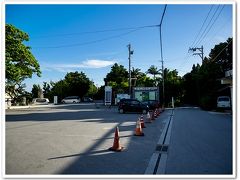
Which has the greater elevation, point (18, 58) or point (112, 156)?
point (18, 58)

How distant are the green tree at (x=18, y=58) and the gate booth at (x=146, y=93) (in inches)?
599

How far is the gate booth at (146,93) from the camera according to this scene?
40125 millimetres

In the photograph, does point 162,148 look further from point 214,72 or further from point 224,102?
point 214,72

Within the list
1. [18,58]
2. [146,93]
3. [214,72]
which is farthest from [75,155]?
[214,72]

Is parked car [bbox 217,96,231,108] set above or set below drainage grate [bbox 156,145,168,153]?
above

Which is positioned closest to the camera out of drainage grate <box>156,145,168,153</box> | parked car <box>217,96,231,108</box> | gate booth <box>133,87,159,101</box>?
drainage grate <box>156,145,168,153</box>

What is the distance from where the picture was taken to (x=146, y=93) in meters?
40.7

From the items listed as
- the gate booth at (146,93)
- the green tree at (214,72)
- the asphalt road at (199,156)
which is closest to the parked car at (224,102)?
the green tree at (214,72)

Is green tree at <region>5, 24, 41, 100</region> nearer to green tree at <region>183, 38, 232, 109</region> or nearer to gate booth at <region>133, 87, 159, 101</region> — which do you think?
gate booth at <region>133, 87, 159, 101</region>

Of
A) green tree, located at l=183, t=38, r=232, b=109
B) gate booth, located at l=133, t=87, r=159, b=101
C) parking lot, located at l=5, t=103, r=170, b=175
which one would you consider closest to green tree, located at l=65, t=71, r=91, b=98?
gate booth, located at l=133, t=87, r=159, b=101

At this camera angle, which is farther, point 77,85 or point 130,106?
point 77,85

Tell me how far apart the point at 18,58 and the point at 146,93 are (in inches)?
770

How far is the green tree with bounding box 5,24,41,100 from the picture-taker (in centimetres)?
2657

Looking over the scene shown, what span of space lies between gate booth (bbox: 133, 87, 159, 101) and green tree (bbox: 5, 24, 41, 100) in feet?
49.9
